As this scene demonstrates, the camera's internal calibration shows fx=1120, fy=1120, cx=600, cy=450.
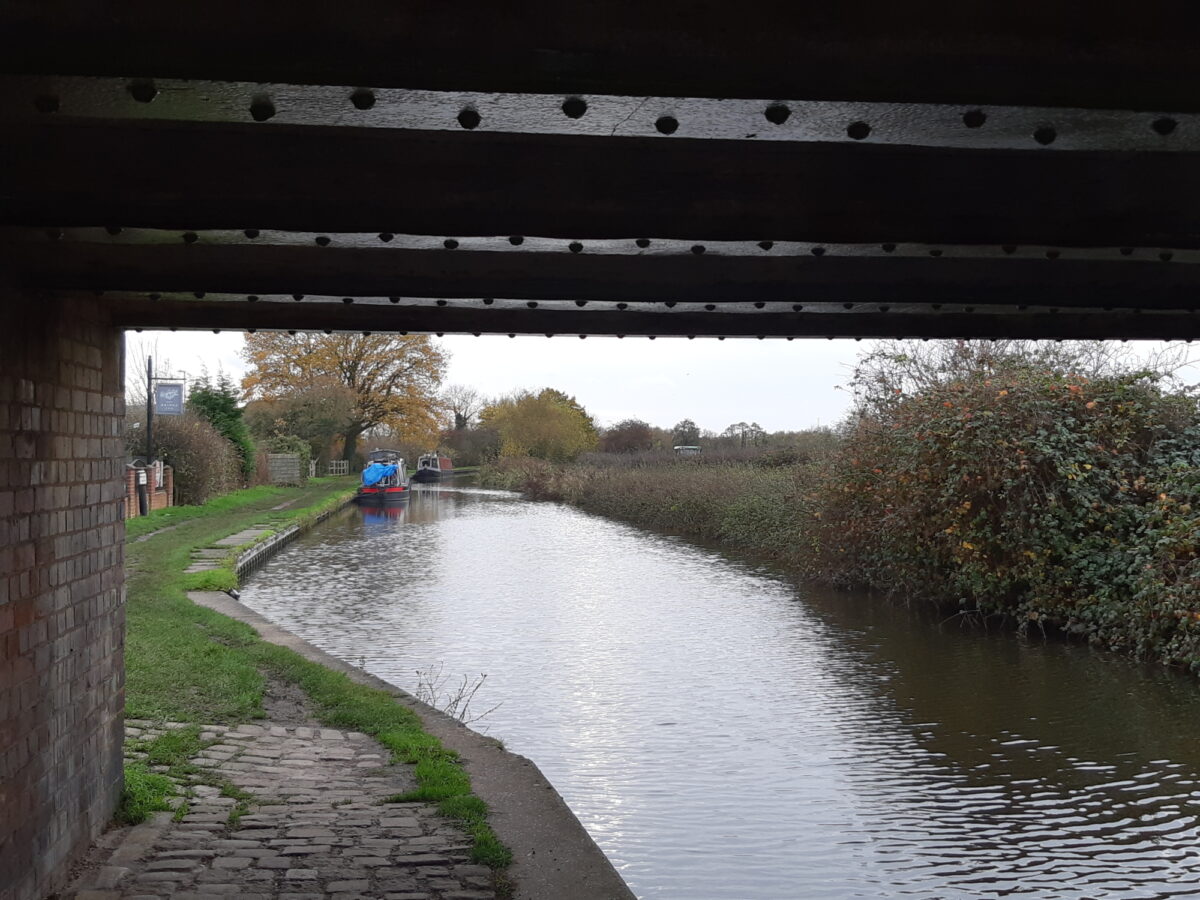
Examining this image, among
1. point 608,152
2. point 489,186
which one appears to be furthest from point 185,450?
point 608,152

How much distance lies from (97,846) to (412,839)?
4.88ft

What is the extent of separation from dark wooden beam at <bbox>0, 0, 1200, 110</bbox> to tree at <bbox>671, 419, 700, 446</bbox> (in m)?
51.8

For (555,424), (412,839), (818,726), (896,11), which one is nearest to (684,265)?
(896,11)

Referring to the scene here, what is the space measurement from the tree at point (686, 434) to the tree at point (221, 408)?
79.8 feet

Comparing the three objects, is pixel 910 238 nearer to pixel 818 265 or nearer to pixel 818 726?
pixel 818 265

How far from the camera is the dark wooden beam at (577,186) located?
3236 millimetres

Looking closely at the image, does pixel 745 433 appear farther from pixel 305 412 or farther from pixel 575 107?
pixel 575 107

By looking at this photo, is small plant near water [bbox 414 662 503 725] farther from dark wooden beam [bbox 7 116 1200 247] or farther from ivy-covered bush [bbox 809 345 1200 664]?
ivy-covered bush [bbox 809 345 1200 664]

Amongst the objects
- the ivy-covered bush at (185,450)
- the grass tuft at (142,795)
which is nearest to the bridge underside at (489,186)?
the grass tuft at (142,795)

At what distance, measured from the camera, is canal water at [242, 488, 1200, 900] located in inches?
246

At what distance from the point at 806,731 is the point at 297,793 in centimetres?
430

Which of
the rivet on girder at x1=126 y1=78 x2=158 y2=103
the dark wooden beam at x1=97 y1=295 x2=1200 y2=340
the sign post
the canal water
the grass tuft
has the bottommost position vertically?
the canal water

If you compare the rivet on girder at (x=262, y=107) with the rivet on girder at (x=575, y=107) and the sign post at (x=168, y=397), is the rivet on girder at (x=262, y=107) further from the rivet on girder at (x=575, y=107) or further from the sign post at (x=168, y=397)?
the sign post at (x=168, y=397)

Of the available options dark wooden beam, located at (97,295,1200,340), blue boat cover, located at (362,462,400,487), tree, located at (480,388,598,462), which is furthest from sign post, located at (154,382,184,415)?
tree, located at (480,388,598,462)
